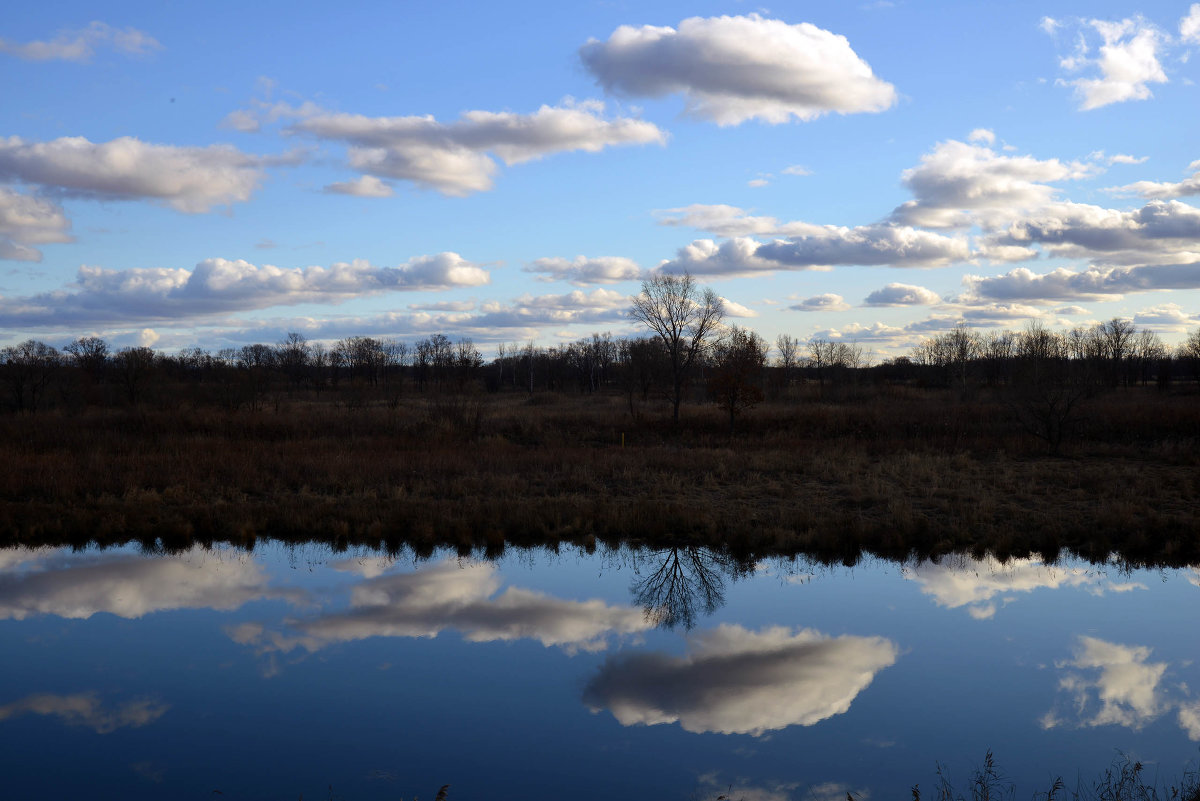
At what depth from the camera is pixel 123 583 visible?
1330 centimetres

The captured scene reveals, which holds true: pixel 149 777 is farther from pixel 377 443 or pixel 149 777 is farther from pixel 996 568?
pixel 377 443

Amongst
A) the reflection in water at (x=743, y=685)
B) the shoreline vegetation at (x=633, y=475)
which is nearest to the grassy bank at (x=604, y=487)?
the shoreline vegetation at (x=633, y=475)

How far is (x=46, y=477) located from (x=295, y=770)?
17.3 metres

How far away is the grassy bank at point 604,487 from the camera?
16.1 metres

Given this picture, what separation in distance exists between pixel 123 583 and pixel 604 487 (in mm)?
11139

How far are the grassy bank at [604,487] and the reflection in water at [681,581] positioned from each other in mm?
870

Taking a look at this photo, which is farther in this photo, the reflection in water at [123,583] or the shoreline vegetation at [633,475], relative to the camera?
the shoreline vegetation at [633,475]

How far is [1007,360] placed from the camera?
8938 centimetres

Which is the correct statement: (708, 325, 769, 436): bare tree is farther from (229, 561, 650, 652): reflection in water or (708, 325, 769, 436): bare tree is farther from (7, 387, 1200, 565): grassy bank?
(229, 561, 650, 652): reflection in water

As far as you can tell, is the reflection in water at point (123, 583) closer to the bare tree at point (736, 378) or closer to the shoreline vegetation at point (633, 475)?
the shoreline vegetation at point (633, 475)

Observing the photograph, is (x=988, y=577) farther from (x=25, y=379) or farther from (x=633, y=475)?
(x=25, y=379)

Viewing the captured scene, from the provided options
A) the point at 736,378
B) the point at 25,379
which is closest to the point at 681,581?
the point at 736,378

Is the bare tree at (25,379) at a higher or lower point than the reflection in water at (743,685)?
higher

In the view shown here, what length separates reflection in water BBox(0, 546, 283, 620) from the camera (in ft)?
39.3
